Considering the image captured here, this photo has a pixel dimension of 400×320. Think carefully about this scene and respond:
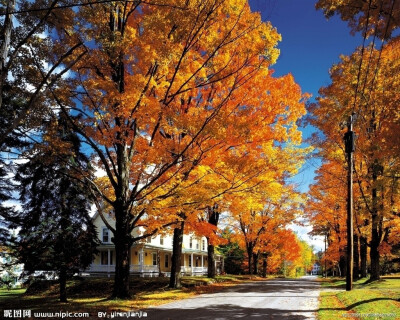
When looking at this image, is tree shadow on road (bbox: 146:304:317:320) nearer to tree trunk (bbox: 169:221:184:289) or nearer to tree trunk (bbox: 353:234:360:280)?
tree trunk (bbox: 169:221:184:289)

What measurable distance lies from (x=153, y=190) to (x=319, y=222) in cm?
2605

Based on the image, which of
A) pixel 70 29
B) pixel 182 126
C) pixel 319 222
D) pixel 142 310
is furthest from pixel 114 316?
pixel 319 222

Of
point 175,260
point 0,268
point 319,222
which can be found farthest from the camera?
point 319,222

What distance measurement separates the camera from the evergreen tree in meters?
18.1

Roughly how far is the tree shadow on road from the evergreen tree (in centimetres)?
856

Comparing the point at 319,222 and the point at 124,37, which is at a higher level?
the point at 124,37

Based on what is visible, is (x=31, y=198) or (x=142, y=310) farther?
(x=31, y=198)

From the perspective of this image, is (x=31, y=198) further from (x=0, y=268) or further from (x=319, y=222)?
(x=319, y=222)

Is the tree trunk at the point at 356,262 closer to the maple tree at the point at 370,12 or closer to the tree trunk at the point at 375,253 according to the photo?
the tree trunk at the point at 375,253

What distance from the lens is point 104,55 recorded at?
39.0 feet

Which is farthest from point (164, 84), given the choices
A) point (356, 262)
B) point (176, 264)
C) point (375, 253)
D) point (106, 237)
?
point (106, 237)

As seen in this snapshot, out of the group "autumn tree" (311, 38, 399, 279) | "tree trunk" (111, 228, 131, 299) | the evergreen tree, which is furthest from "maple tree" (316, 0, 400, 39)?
the evergreen tree

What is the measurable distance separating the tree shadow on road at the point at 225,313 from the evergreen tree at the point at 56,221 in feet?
28.1

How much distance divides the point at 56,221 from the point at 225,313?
11473 mm
